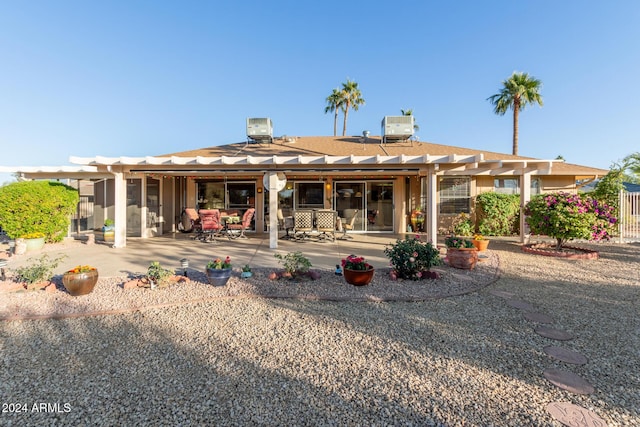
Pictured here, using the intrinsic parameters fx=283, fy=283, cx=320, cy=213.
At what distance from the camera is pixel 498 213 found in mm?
11000

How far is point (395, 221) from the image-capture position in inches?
466

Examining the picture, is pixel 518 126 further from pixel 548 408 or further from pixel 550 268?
pixel 548 408

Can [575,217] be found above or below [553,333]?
above

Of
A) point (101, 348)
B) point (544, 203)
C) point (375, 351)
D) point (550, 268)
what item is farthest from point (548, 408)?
point (544, 203)

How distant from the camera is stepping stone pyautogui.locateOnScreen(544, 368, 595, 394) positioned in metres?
2.23

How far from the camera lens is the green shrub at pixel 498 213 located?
36.0 ft

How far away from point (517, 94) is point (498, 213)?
10.4m

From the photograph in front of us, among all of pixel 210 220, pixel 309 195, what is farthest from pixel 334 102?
pixel 210 220

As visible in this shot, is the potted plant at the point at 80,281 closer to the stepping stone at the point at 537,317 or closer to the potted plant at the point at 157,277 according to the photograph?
the potted plant at the point at 157,277

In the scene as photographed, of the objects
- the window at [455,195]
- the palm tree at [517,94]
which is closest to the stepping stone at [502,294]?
the window at [455,195]

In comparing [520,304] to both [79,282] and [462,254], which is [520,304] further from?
[79,282]

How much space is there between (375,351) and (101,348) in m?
2.78

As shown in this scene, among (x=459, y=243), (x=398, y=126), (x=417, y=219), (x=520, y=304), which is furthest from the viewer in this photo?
(x=398, y=126)

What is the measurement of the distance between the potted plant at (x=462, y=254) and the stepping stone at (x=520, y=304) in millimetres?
1587
